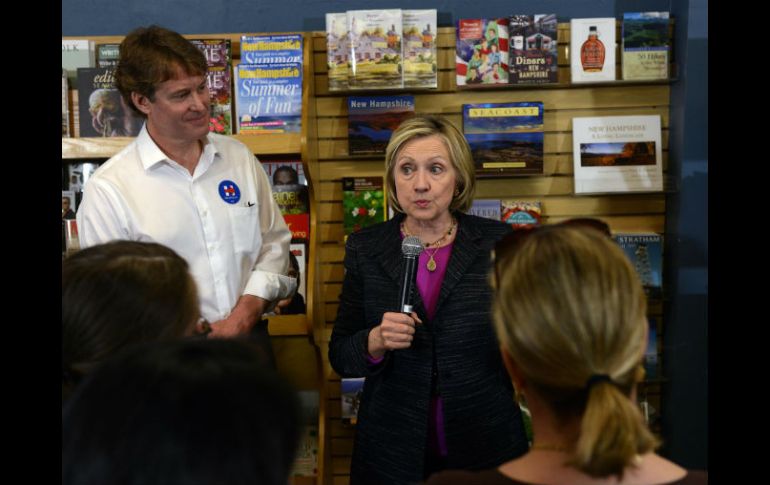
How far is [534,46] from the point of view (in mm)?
3600

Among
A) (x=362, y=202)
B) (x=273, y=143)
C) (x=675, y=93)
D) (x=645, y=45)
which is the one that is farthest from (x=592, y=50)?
(x=273, y=143)

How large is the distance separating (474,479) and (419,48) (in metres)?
2.58

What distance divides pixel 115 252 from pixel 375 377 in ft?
3.85

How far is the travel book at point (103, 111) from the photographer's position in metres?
3.44

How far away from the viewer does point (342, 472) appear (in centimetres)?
384

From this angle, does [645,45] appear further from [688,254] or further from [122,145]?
[122,145]

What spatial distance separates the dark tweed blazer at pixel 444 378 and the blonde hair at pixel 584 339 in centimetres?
104

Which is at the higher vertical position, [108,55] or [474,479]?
[108,55]

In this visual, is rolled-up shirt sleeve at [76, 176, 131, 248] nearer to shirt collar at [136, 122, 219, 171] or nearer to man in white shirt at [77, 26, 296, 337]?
man in white shirt at [77, 26, 296, 337]

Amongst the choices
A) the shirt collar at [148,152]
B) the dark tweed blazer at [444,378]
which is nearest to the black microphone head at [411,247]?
the dark tweed blazer at [444,378]

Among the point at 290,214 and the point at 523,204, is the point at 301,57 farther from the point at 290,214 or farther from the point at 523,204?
the point at 523,204

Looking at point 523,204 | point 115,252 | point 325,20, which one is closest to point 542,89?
point 523,204

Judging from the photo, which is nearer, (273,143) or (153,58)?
(153,58)

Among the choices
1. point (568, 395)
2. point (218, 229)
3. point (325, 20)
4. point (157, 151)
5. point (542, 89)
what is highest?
point (325, 20)
